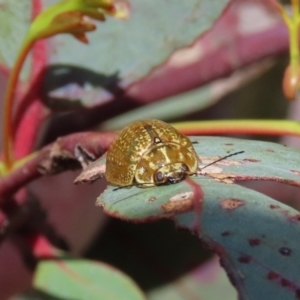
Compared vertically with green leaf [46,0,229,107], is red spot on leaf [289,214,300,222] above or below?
below

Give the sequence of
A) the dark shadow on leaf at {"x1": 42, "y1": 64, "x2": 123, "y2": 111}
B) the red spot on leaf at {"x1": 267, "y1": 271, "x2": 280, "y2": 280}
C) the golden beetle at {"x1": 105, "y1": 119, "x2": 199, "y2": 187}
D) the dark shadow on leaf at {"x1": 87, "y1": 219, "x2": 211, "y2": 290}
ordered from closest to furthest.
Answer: the red spot on leaf at {"x1": 267, "y1": 271, "x2": 280, "y2": 280} < the golden beetle at {"x1": 105, "y1": 119, "x2": 199, "y2": 187} < the dark shadow on leaf at {"x1": 42, "y1": 64, "x2": 123, "y2": 111} < the dark shadow on leaf at {"x1": 87, "y1": 219, "x2": 211, "y2": 290}

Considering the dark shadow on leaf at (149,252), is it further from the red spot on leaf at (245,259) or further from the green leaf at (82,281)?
the red spot on leaf at (245,259)

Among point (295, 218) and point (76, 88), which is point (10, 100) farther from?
point (295, 218)

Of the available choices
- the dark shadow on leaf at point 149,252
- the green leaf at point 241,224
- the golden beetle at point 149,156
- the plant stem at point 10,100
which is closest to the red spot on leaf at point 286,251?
the green leaf at point 241,224

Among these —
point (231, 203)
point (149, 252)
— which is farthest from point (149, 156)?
point (149, 252)

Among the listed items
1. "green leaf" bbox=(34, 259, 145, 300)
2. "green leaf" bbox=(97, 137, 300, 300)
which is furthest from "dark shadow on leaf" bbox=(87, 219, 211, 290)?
"green leaf" bbox=(97, 137, 300, 300)

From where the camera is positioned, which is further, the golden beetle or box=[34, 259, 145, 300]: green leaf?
box=[34, 259, 145, 300]: green leaf

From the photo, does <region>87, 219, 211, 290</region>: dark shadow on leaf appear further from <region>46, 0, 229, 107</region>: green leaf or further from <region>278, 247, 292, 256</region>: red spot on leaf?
Answer: <region>278, 247, 292, 256</region>: red spot on leaf
